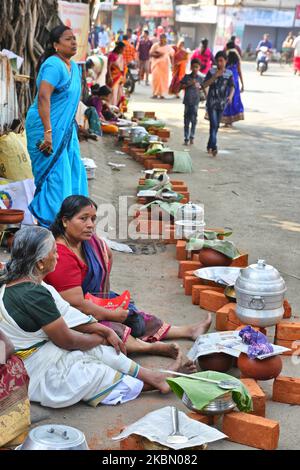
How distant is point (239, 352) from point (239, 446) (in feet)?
2.16

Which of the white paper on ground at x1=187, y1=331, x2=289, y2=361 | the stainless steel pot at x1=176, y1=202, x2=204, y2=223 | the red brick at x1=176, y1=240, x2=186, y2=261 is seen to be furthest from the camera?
the stainless steel pot at x1=176, y1=202, x2=204, y2=223

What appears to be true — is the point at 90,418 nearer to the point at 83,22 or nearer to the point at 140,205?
the point at 140,205

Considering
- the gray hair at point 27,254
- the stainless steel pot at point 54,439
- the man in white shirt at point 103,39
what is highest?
the gray hair at point 27,254

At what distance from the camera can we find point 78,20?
1123cm

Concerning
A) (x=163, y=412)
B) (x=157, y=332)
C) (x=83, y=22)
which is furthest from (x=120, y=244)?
(x=83, y=22)

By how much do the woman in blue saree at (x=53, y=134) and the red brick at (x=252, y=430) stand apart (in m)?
2.89

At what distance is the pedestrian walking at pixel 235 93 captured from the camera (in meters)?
14.6

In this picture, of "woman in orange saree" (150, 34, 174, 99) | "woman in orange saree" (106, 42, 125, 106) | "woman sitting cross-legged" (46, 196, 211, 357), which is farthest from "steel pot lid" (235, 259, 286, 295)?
"woman in orange saree" (150, 34, 174, 99)

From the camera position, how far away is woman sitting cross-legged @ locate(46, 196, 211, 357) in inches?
177

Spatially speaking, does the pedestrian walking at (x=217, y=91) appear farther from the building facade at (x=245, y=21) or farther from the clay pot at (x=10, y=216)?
the building facade at (x=245, y=21)

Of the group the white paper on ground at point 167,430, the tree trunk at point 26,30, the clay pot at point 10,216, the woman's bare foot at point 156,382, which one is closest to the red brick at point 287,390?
the woman's bare foot at point 156,382

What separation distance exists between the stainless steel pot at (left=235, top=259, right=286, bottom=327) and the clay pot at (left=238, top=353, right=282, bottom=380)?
524 mm

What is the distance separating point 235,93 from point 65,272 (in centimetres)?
1085

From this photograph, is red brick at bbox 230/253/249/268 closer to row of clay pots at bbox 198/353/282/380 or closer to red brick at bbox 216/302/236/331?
red brick at bbox 216/302/236/331
